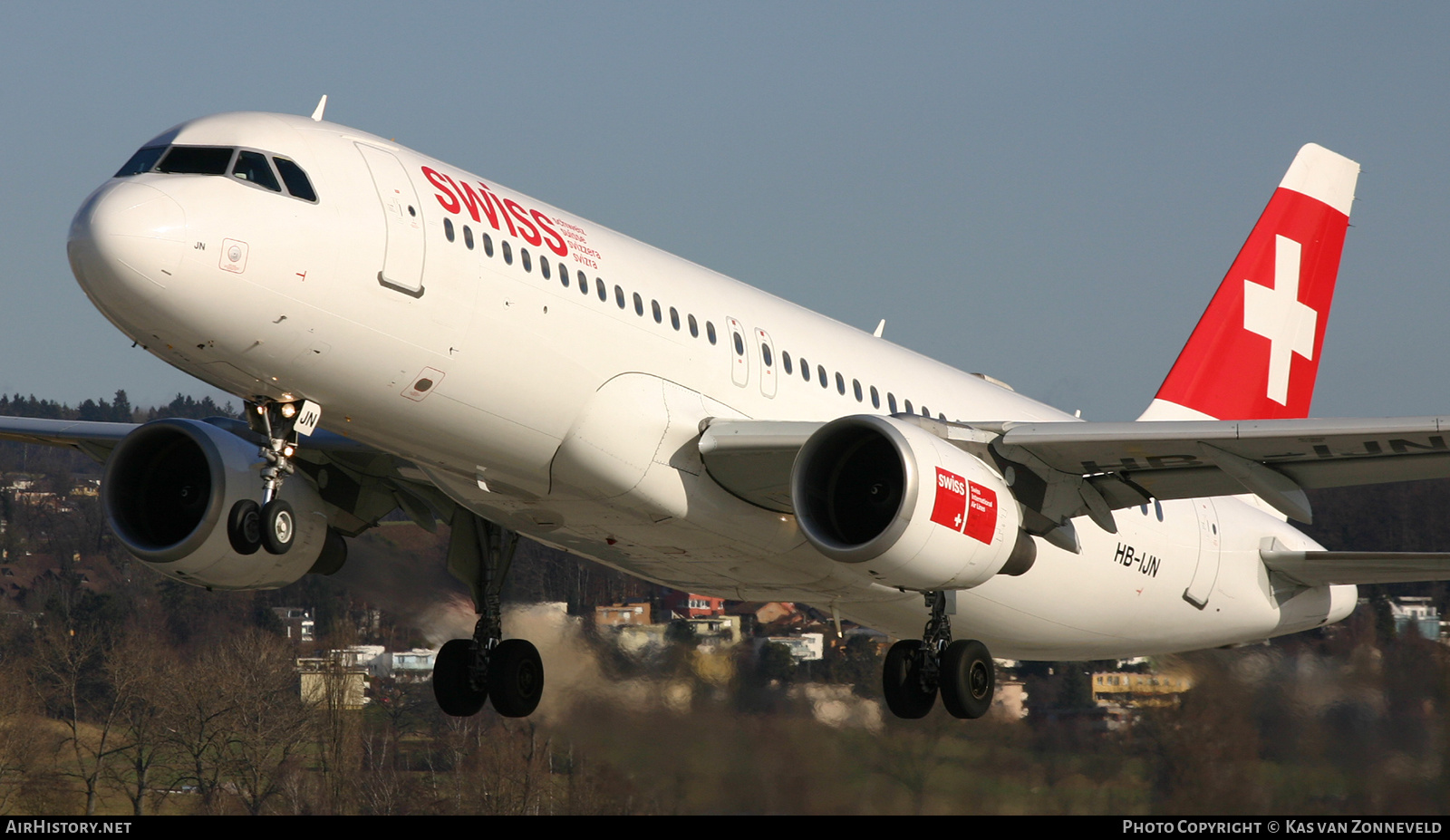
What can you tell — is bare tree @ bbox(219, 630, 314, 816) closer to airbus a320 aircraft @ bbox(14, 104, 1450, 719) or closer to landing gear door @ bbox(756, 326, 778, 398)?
airbus a320 aircraft @ bbox(14, 104, 1450, 719)

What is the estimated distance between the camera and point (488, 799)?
1104 inches

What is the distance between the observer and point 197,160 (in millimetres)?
13523

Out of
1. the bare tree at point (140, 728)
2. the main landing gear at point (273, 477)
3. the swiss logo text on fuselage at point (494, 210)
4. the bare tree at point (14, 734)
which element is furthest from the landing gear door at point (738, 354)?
the bare tree at point (14, 734)

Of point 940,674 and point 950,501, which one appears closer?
point 950,501

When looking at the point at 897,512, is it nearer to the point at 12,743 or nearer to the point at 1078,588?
the point at 1078,588

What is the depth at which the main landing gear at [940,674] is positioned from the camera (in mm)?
18219

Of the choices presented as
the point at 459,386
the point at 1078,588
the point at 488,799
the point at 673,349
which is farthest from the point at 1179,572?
the point at 488,799

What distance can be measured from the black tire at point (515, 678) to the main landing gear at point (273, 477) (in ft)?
20.8

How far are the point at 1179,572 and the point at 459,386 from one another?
35.9 feet

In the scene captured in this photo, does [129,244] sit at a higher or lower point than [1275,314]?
lower

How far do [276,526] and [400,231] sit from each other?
286 cm

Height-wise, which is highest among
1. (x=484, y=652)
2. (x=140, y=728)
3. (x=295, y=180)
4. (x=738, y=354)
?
(x=295, y=180)

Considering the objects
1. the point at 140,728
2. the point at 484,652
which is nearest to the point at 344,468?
the point at 484,652

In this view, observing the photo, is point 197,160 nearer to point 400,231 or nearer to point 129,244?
point 129,244
